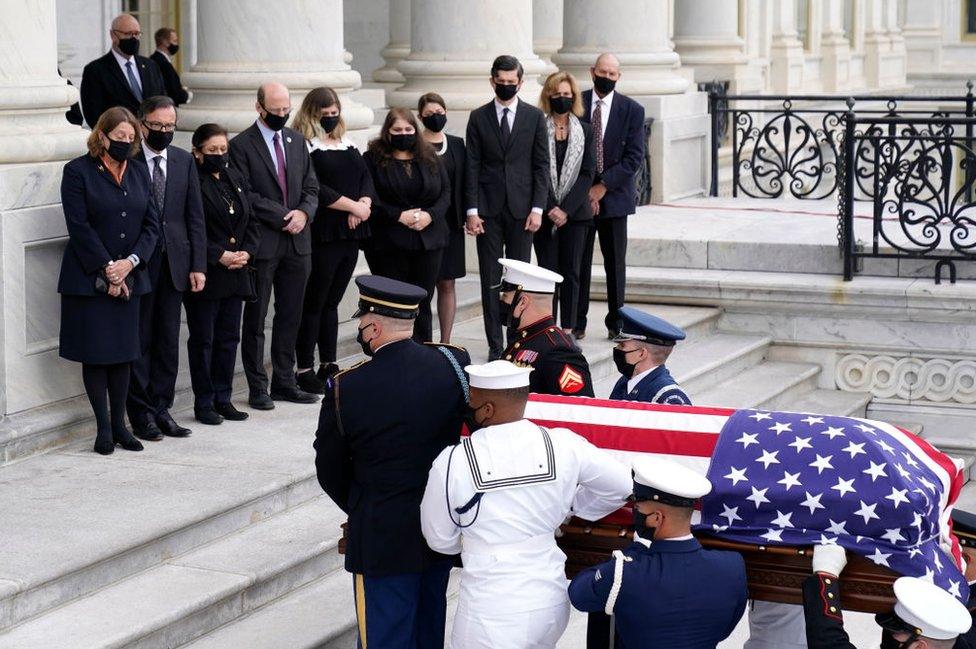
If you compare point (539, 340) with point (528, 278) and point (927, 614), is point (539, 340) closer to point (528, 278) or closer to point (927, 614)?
point (528, 278)

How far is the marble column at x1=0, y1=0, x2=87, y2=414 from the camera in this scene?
306 inches

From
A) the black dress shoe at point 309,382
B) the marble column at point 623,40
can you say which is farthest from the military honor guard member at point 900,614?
the marble column at point 623,40

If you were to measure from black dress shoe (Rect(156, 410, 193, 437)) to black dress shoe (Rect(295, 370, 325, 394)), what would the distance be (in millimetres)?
1168

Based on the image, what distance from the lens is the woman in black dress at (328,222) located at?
30.1 feet

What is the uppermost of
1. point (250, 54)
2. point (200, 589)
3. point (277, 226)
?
point (250, 54)

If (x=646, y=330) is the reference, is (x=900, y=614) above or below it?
below

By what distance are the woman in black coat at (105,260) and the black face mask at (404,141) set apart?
182cm

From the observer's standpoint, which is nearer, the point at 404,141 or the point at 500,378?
the point at 500,378

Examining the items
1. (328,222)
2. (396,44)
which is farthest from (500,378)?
(396,44)

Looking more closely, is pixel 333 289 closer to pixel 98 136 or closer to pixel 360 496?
pixel 98 136

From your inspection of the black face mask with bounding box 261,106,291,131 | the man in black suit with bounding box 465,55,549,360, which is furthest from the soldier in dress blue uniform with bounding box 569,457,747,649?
the man in black suit with bounding box 465,55,549,360

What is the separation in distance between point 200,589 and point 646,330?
199 centimetres

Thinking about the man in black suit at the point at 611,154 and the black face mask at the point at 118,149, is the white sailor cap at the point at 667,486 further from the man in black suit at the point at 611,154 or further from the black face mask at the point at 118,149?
the man in black suit at the point at 611,154

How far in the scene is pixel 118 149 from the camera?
25.1ft
